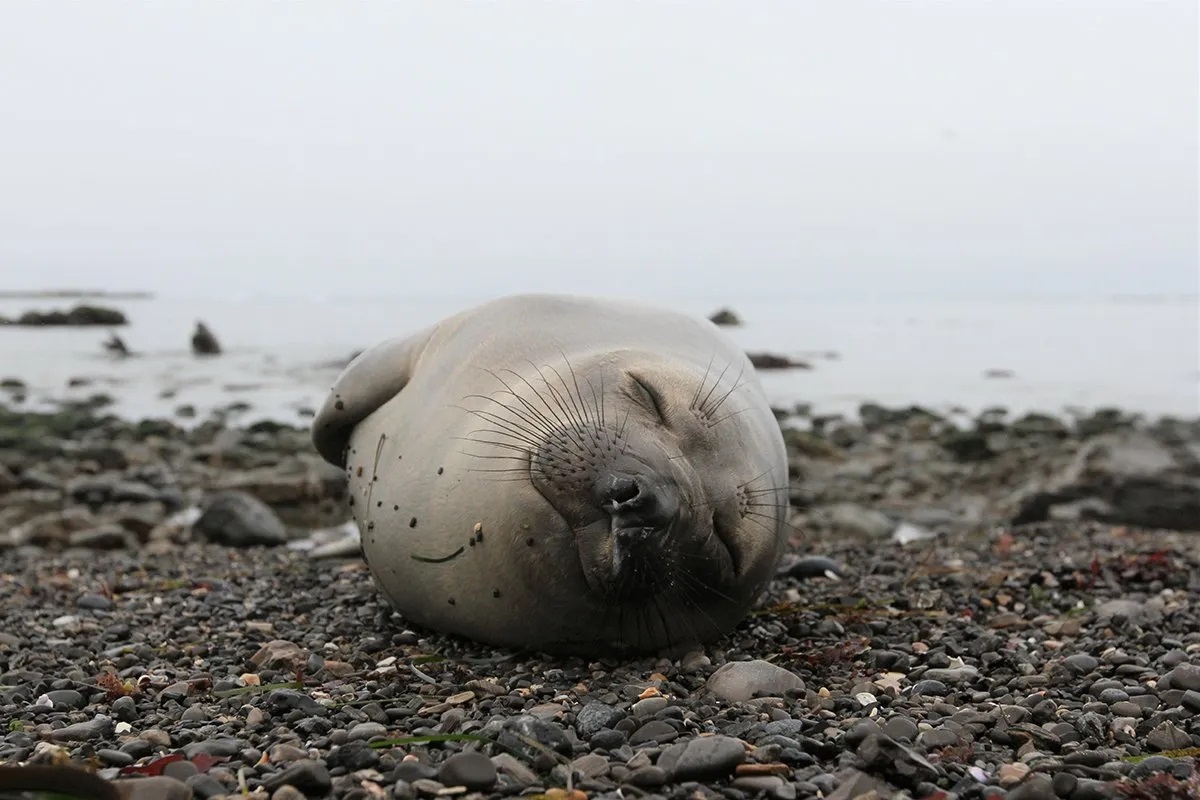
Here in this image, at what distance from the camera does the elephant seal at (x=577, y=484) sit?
3.89m

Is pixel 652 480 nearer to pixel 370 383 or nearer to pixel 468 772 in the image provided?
pixel 468 772

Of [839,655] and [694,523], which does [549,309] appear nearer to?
[694,523]

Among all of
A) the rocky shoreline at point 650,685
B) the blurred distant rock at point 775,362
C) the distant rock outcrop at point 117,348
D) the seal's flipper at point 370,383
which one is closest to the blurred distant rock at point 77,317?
the distant rock outcrop at point 117,348

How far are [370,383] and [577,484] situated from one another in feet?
6.06

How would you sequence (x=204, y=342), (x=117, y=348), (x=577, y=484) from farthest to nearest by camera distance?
(x=204, y=342) → (x=117, y=348) → (x=577, y=484)

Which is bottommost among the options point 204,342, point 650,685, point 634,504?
point 204,342

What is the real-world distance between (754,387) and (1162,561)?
299 cm

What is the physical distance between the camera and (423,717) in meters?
3.63

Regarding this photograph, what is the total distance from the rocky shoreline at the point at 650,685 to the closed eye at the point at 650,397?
92cm

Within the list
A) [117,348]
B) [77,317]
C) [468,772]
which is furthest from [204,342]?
[468,772]

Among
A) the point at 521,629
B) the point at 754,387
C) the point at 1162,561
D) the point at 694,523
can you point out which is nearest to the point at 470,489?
the point at 521,629

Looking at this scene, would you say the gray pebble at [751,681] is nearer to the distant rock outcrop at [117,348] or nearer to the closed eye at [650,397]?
the closed eye at [650,397]

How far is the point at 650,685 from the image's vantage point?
3984mm

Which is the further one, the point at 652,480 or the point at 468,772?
the point at 652,480
